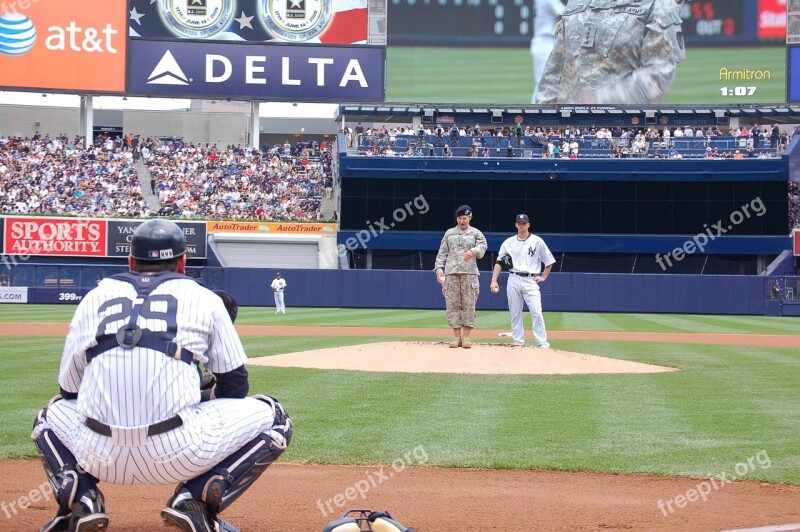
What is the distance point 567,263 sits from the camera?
41.1 metres

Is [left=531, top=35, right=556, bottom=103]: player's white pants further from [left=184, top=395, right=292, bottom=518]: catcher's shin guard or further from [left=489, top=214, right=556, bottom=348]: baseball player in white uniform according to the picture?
[left=184, top=395, right=292, bottom=518]: catcher's shin guard

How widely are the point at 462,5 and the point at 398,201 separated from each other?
32.8 ft

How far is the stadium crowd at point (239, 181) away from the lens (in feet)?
136

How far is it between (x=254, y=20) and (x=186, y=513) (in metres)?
41.4

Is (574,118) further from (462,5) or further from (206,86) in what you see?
(206,86)

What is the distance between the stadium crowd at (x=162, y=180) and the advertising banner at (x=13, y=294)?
4312mm

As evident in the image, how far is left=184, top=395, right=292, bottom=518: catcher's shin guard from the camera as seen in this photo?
13.7ft

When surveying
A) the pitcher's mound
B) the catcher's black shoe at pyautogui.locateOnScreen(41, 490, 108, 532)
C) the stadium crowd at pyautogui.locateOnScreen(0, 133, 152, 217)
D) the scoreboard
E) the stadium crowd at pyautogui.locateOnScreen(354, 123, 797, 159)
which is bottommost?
the pitcher's mound

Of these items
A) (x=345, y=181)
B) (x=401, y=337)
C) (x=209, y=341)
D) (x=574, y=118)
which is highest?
(x=574, y=118)

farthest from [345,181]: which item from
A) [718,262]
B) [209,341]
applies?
[209,341]

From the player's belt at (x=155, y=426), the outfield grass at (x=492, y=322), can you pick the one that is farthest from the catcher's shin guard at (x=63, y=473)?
the outfield grass at (x=492, y=322)

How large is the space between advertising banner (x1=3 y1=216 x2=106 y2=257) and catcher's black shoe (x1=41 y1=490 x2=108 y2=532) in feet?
118

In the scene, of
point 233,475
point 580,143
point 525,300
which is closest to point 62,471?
point 233,475

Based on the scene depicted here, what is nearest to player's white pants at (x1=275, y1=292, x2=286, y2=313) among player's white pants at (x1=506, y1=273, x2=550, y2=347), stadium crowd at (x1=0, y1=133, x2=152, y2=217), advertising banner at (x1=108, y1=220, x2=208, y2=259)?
advertising banner at (x1=108, y1=220, x2=208, y2=259)
